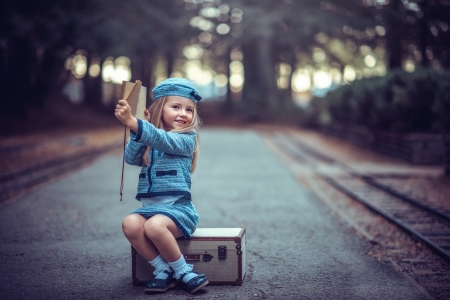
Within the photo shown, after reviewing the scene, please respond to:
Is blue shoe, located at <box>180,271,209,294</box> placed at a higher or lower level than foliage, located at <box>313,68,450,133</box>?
lower

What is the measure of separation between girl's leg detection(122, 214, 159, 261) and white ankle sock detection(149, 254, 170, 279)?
0.11ft

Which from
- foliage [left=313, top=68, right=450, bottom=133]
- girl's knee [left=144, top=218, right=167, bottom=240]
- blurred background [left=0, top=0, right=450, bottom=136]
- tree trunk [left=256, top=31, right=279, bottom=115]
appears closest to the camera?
girl's knee [left=144, top=218, right=167, bottom=240]

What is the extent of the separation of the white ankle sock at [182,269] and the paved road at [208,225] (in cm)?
13

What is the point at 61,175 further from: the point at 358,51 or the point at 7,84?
the point at 358,51

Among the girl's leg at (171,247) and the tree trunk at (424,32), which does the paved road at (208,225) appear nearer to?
the girl's leg at (171,247)

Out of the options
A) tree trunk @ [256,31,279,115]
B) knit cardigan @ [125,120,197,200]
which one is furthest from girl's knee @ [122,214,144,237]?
tree trunk @ [256,31,279,115]

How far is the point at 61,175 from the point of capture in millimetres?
10797

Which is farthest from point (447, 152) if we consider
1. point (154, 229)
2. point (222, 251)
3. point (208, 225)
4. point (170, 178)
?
point (154, 229)

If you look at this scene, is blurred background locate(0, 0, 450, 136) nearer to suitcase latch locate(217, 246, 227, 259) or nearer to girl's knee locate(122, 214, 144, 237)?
suitcase latch locate(217, 246, 227, 259)

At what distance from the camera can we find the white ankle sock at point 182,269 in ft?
12.8

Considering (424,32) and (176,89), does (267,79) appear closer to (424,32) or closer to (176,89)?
(424,32)

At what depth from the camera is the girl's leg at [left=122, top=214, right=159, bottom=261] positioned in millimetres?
3885

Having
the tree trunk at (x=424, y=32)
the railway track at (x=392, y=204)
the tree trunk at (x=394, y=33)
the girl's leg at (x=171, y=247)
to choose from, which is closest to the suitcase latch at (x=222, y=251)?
the girl's leg at (x=171, y=247)

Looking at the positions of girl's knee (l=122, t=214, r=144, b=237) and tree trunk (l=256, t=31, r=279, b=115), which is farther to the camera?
tree trunk (l=256, t=31, r=279, b=115)
